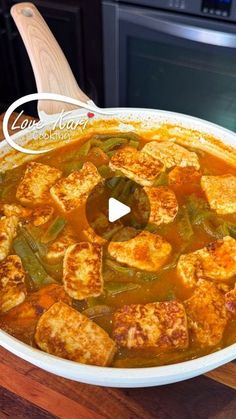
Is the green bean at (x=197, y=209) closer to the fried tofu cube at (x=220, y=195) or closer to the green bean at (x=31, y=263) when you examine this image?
the fried tofu cube at (x=220, y=195)

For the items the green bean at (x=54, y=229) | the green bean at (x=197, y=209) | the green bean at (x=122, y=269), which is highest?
the green bean at (x=197, y=209)

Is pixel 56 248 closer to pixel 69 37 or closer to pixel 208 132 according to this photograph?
pixel 208 132

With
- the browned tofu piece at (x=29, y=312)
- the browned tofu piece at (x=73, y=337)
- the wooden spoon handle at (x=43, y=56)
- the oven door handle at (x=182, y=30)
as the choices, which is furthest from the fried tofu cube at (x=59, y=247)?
the oven door handle at (x=182, y=30)

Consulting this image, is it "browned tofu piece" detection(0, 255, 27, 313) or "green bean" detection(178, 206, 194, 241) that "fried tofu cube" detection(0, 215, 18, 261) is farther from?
"green bean" detection(178, 206, 194, 241)

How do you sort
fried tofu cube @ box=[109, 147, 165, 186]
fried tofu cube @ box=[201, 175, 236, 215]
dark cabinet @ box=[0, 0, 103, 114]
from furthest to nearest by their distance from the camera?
dark cabinet @ box=[0, 0, 103, 114] → fried tofu cube @ box=[109, 147, 165, 186] → fried tofu cube @ box=[201, 175, 236, 215]

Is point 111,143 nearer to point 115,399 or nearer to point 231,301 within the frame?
point 231,301

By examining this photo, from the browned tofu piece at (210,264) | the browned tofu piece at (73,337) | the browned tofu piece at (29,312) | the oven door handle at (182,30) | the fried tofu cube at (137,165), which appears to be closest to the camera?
the browned tofu piece at (73,337)

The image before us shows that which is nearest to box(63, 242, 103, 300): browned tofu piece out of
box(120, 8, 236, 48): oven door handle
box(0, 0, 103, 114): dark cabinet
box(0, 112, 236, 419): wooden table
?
box(0, 112, 236, 419): wooden table

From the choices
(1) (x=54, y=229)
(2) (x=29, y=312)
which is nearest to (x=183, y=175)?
(1) (x=54, y=229)
